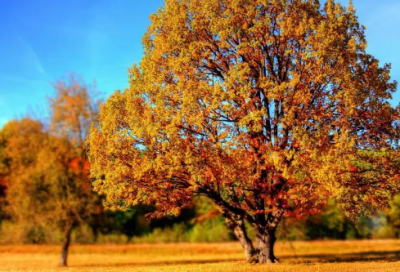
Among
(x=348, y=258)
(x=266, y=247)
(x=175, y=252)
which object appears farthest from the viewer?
(x=175, y=252)

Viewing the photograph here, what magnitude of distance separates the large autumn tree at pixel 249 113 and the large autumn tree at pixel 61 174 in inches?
499

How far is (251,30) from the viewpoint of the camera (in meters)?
23.2

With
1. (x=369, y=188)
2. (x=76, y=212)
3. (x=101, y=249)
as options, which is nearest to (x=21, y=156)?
(x=76, y=212)

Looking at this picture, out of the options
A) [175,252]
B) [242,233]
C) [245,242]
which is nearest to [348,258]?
[245,242]

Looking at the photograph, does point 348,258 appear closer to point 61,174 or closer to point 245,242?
point 245,242

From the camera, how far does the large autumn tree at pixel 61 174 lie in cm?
3662

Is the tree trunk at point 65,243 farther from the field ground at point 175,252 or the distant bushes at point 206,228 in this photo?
the distant bushes at point 206,228

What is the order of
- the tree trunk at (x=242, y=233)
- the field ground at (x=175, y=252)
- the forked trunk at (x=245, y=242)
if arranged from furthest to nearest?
the field ground at (x=175, y=252) → the tree trunk at (x=242, y=233) → the forked trunk at (x=245, y=242)

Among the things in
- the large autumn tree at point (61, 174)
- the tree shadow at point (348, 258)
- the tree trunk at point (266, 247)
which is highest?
the large autumn tree at point (61, 174)

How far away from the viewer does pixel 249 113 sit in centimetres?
2308

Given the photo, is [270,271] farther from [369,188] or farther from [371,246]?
[371,246]

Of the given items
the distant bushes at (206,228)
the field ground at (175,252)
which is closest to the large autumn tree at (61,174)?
the field ground at (175,252)

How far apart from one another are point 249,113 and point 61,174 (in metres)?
21.3

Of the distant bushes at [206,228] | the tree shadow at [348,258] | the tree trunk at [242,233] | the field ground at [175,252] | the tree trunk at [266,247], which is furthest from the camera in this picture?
the distant bushes at [206,228]
